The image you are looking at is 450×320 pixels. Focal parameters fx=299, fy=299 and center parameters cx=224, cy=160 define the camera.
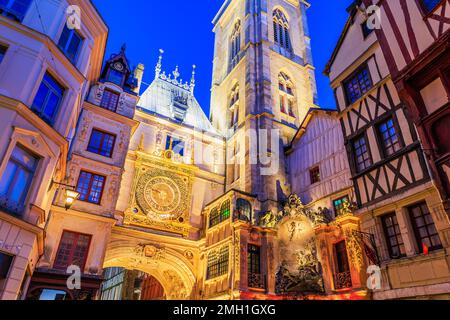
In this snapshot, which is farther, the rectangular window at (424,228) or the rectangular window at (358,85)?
the rectangular window at (358,85)

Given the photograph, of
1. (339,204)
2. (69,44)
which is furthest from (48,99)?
(339,204)

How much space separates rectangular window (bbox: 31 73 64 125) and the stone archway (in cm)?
943

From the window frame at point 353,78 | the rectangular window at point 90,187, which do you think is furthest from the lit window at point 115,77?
the window frame at point 353,78

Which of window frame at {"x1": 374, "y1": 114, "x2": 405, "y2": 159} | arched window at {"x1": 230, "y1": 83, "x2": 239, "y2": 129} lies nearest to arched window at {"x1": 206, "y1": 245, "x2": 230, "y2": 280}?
window frame at {"x1": 374, "y1": 114, "x2": 405, "y2": 159}

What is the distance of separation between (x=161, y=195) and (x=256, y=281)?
319 inches

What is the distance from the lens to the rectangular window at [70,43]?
10.4m

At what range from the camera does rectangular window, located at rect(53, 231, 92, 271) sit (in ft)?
42.5

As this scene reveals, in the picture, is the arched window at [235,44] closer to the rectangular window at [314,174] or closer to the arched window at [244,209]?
the rectangular window at [314,174]

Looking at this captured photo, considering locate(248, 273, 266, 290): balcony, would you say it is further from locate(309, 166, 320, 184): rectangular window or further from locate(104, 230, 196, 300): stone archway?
locate(309, 166, 320, 184): rectangular window

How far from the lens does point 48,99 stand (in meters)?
9.39

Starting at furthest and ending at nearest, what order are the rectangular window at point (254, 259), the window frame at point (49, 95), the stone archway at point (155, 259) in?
1. the stone archway at point (155, 259)
2. the rectangular window at point (254, 259)
3. the window frame at point (49, 95)

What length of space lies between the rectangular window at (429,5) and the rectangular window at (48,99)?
490 inches

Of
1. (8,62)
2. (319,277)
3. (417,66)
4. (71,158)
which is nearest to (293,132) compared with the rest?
(319,277)

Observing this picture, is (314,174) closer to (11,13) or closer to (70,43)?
(70,43)
